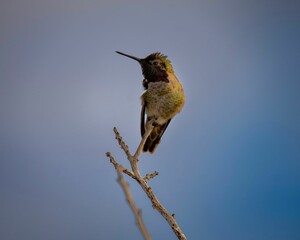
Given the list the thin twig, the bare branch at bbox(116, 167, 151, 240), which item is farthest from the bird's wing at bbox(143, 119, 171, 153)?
the bare branch at bbox(116, 167, 151, 240)

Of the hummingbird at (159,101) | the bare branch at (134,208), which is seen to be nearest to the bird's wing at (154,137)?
the hummingbird at (159,101)

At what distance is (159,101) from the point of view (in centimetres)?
426

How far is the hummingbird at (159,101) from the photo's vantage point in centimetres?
425

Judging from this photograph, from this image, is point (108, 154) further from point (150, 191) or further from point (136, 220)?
point (136, 220)

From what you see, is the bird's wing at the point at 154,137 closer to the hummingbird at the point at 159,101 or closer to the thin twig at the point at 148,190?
the hummingbird at the point at 159,101

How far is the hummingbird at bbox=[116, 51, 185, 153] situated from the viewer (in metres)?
4.25

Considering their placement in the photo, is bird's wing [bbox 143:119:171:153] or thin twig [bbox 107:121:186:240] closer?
thin twig [bbox 107:121:186:240]

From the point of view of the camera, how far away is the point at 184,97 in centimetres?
449

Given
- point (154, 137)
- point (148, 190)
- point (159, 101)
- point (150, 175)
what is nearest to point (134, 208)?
point (148, 190)

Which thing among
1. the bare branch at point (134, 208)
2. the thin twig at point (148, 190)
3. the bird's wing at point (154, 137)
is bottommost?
the bare branch at point (134, 208)

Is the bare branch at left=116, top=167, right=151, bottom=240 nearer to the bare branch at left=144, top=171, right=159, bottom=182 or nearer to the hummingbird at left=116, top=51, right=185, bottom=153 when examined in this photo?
the bare branch at left=144, top=171, right=159, bottom=182

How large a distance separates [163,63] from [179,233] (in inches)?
105

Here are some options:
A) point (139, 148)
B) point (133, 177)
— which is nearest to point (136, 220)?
point (133, 177)

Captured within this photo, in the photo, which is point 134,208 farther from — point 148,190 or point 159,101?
point 159,101
